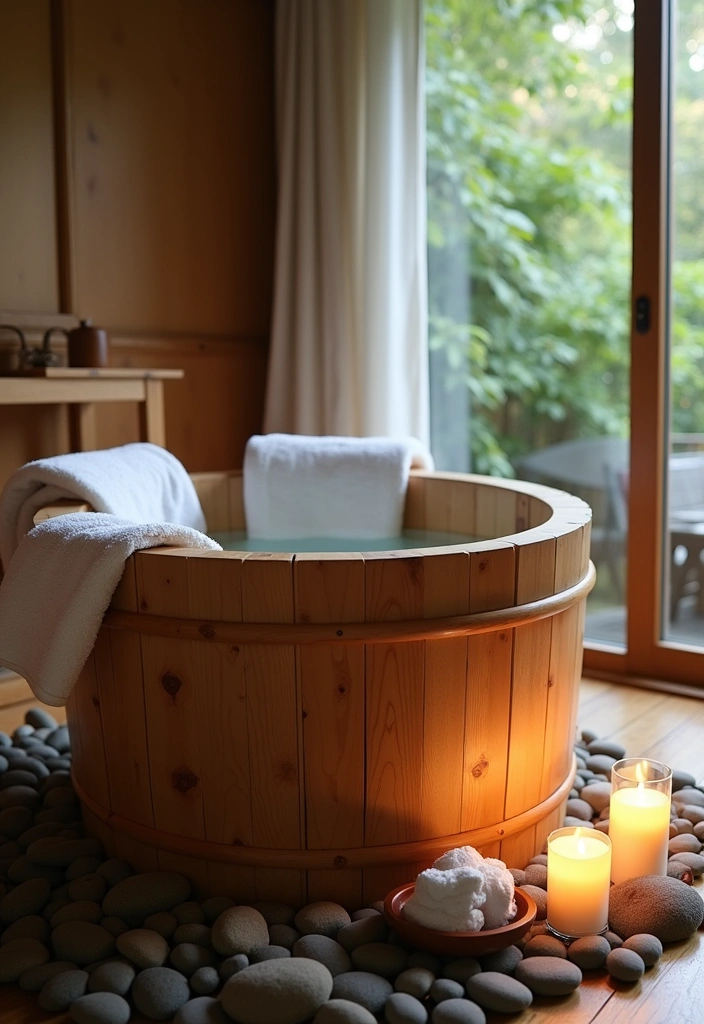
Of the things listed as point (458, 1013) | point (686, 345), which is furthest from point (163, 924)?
point (686, 345)

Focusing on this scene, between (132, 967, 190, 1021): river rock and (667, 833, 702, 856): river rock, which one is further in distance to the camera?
(667, 833, 702, 856): river rock

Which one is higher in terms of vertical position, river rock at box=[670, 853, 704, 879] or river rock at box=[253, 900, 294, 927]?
river rock at box=[253, 900, 294, 927]

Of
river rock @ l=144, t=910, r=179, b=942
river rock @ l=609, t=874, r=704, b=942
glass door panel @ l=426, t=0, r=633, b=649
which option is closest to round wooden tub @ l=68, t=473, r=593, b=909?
river rock @ l=144, t=910, r=179, b=942

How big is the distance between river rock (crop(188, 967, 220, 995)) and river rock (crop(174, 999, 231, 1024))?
0.03m

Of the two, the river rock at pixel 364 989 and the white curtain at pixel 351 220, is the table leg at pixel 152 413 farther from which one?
the river rock at pixel 364 989

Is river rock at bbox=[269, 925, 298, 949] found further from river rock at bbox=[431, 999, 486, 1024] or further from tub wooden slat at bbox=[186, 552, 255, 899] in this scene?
river rock at bbox=[431, 999, 486, 1024]

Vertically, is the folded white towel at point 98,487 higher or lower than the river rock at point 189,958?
higher

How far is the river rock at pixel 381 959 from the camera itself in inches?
56.8

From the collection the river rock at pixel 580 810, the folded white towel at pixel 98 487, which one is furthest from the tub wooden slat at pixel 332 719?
the folded white towel at pixel 98 487

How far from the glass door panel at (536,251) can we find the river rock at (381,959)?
5.47 ft

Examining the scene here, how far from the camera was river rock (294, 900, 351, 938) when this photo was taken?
5.06 ft

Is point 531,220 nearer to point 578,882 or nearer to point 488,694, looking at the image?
point 488,694

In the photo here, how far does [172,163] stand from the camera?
307cm

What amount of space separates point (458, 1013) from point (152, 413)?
1790 millimetres
